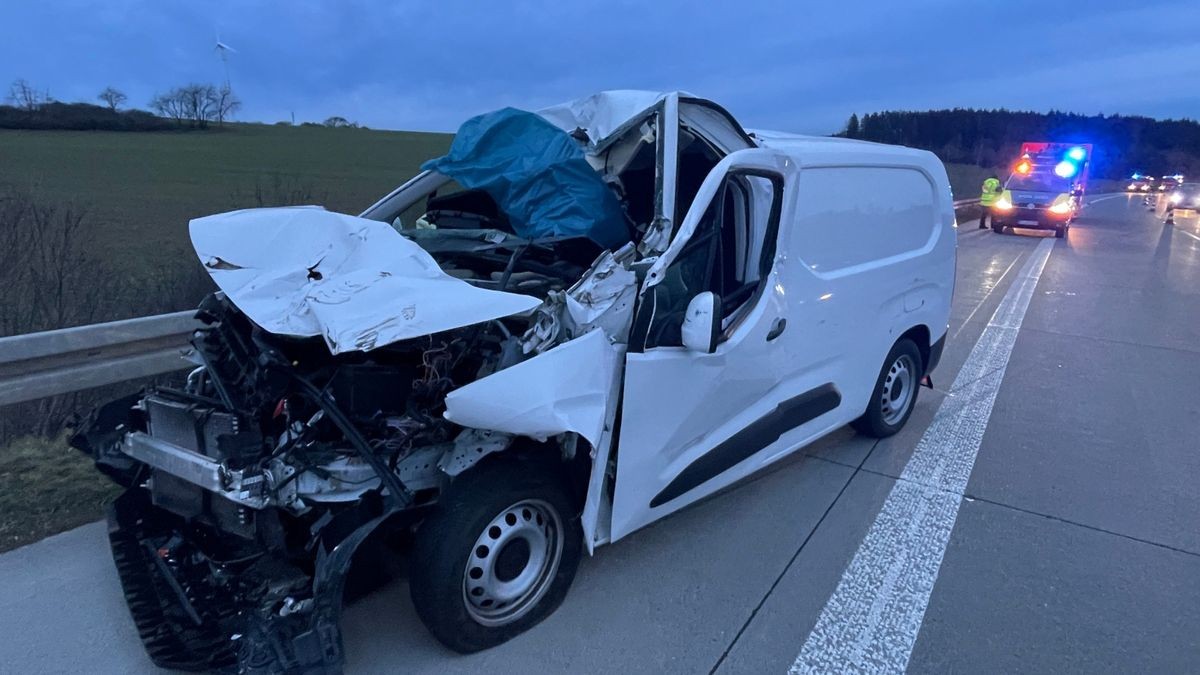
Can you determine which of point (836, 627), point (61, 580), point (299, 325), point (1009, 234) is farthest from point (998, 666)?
point (1009, 234)

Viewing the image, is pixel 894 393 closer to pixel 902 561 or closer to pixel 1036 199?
pixel 902 561

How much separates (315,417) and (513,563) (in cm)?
98

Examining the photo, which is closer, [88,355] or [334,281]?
[334,281]

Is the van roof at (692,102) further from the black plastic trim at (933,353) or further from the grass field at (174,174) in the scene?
the grass field at (174,174)

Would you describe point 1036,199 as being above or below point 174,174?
below

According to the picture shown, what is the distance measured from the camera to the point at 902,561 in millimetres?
3783

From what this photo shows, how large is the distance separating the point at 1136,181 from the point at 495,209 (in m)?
84.1

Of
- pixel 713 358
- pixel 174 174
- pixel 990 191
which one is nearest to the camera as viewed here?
pixel 713 358

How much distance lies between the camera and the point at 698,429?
11.5ft

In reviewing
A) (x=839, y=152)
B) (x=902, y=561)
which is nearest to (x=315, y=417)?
(x=902, y=561)

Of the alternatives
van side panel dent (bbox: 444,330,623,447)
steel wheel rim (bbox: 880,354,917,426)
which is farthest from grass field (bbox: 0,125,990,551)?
steel wheel rim (bbox: 880,354,917,426)

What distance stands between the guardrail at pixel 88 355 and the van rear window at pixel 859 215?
321 centimetres

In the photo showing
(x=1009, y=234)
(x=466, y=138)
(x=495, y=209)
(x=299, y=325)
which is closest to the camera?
(x=299, y=325)

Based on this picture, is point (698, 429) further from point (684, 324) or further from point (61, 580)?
point (61, 580)
